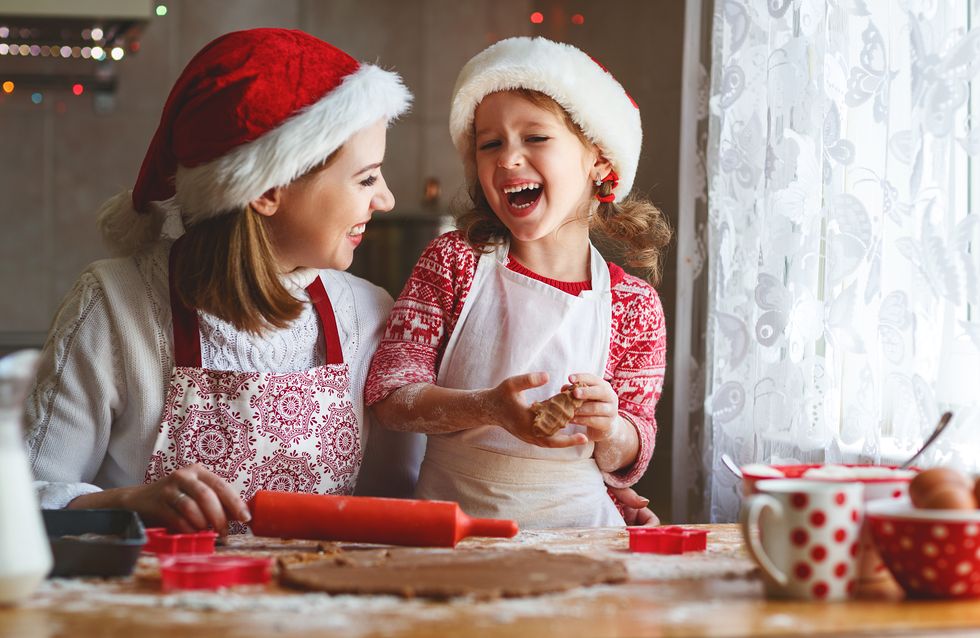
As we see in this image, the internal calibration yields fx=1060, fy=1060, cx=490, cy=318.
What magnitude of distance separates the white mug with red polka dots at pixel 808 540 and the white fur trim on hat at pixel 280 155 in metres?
0.80

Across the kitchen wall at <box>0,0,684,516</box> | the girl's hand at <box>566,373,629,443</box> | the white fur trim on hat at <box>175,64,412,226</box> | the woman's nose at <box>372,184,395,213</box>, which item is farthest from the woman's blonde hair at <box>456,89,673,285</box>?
the kitchen wall at <box>0,0,684,516</box>

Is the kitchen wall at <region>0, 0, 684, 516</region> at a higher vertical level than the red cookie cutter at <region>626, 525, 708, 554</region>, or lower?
higher

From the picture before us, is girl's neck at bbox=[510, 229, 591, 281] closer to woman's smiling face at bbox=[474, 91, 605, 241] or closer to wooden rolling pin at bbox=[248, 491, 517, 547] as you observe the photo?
woman's smiling face at bbox=[474, 91, 605, 241]

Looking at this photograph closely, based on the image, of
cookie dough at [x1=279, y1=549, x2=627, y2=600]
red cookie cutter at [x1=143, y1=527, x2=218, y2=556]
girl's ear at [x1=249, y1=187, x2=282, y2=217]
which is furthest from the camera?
girl's ear at [x1=249, y1=187, x2=282, y2=217]

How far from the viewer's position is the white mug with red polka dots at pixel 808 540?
2.94 ft

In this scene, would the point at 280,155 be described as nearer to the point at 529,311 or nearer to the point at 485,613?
the point at 529,311

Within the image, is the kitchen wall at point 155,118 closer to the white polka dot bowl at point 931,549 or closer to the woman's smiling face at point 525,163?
the woman's smiling face at point 525,163

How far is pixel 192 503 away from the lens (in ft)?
3.81

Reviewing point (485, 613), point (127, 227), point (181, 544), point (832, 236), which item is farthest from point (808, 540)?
point (127, 227)

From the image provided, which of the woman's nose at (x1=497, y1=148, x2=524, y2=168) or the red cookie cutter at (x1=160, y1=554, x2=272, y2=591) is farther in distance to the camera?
the woman's nose at (x1=497, y1=148, x2=524, y2=168)

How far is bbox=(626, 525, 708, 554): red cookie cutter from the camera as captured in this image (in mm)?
1125

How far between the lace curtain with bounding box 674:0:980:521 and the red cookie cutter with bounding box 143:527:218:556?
1.02m

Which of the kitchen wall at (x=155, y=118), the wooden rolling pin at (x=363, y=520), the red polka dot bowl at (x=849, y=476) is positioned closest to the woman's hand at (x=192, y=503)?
the wooden rolling pin at (x=363, y=520)

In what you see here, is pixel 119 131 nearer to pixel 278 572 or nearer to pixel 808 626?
pixel 278 572
